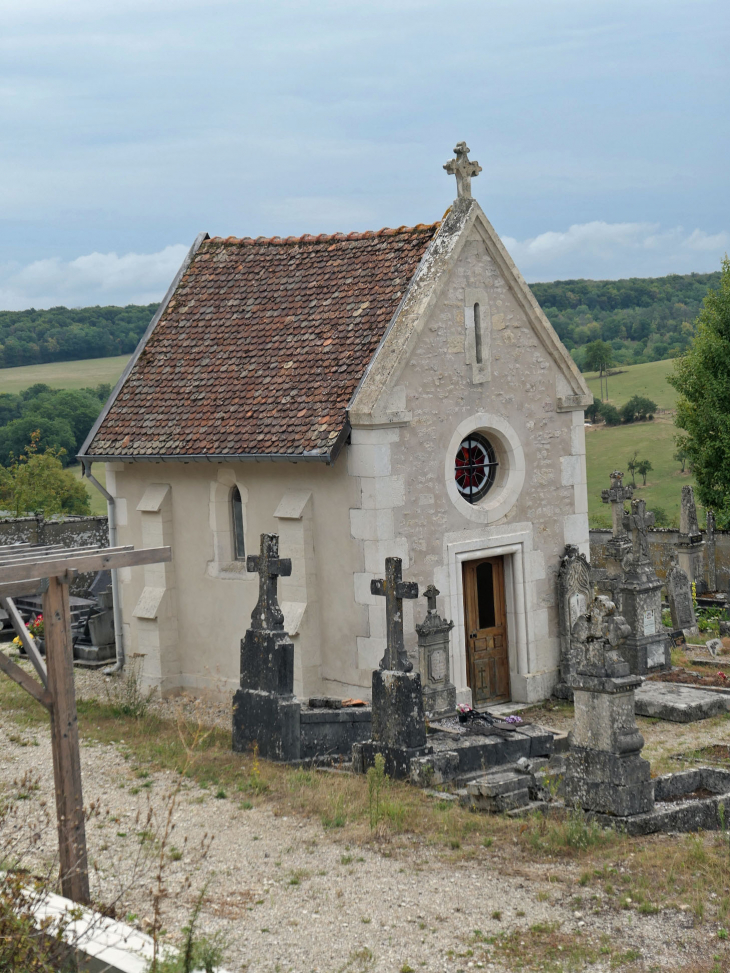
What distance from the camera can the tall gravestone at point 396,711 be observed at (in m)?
11.5

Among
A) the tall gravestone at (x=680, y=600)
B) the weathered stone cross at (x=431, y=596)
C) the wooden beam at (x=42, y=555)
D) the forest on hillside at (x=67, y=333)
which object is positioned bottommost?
the tall gravestone at (x=680, y=600)

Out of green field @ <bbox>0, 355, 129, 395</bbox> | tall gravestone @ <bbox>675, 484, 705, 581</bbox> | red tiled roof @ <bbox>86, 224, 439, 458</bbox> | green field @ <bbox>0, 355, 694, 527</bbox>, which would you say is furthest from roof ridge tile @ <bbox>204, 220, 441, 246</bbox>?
green field @ <bbox>0, 355, 129, 395</bbox>

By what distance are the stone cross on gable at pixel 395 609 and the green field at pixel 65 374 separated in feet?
170

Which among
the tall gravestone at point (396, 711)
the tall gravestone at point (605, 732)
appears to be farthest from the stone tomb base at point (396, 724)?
the tall gravestone at point (605, 732)

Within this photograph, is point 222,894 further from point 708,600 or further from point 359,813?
point 708,600

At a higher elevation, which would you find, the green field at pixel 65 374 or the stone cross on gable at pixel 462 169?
the green field at pixel 65 374

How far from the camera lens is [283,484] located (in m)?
15.4

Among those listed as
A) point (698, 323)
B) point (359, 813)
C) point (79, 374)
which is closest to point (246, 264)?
point (359, 813)

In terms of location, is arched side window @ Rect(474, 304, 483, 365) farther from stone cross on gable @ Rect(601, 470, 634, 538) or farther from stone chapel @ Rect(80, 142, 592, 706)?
stone cross on gable @ Rect(601, 470, 634, 538)

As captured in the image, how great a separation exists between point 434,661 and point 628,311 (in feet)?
226

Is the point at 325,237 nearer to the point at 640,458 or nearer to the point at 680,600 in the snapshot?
the point at 680,600

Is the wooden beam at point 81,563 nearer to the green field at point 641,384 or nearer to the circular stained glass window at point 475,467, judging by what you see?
the circular stained glass window at point 475,467

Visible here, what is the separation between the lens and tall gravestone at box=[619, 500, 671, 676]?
655 inches

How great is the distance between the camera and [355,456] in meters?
14.2
